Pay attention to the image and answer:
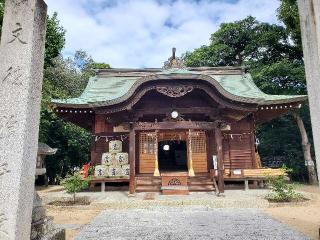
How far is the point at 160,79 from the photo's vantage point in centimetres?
1159

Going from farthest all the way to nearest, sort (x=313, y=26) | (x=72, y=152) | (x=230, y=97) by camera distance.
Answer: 1. (x=72, y=152)
2. (x=230, y=97)
3. (x=313, y=26)

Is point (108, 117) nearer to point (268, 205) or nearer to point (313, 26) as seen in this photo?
point (268, 205)

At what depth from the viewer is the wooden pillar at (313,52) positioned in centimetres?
360

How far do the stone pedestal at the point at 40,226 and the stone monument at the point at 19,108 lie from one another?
1.59 feet

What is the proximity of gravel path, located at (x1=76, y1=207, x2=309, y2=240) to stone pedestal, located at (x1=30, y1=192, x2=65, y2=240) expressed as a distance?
1864 mm

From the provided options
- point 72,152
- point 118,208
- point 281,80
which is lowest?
point 118,208

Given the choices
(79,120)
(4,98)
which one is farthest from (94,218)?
(79,120)

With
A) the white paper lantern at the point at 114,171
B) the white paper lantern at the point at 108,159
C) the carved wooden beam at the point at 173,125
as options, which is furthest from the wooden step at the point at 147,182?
the carved wooden beam at the point at 173,125

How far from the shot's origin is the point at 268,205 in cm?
935

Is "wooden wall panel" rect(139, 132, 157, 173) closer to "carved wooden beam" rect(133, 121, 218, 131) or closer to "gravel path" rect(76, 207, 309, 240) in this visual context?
"carved wooden beam" rect(133, 121, 218, 131)

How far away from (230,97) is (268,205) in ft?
15.1

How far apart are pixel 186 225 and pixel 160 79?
6.68 meters

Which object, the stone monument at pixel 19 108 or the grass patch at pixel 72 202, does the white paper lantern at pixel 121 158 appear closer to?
the grass patch at pixel 72 202

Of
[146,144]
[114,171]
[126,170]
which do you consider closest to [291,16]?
[146,144]
